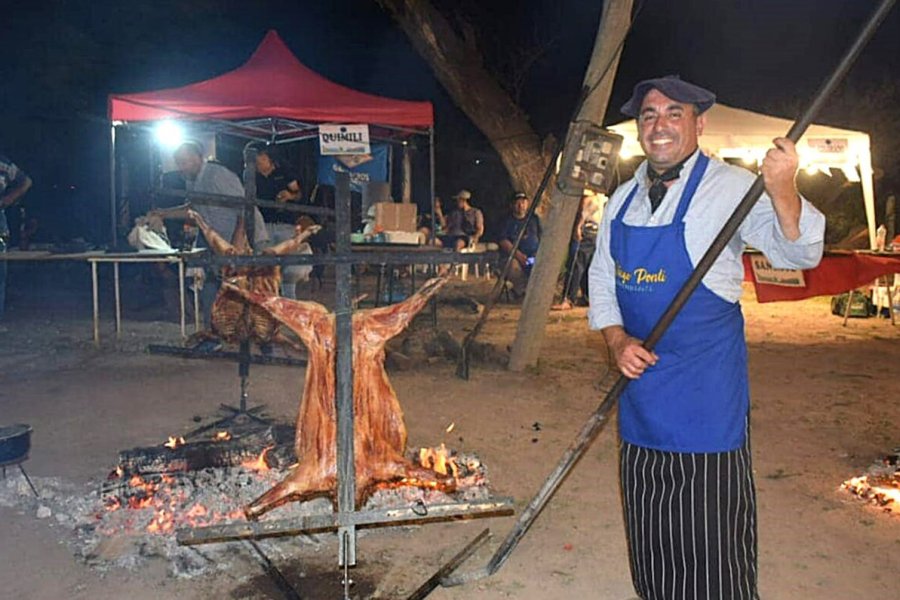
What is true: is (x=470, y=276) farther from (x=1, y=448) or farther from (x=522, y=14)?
(x=1, y=448)

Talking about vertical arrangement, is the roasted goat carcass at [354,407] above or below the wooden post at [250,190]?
below

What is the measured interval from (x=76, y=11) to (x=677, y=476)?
72.5 feet

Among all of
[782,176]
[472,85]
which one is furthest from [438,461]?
[472,85]

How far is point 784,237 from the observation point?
8.54 feet

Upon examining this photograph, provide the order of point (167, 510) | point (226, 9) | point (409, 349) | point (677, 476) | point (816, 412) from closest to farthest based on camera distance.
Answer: point (677, 476) → point (167, 510) → point (816, 412) → point (409, 349) → point (226, 9)

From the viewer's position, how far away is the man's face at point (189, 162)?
7.11 m

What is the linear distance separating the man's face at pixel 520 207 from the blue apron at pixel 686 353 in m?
11.3

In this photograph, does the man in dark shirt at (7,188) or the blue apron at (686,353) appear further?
the man in dark shirt at (7,188)

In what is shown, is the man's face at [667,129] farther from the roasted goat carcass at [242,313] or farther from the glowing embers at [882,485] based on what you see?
the roasted goat carcass at [242,313]

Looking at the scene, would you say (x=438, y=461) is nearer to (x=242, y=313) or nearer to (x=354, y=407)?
(x=354, y=407)

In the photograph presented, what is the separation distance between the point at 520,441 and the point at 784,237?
3903 mm

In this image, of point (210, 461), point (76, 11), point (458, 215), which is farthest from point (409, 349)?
point (76, 11)

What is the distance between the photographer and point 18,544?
4336 mm

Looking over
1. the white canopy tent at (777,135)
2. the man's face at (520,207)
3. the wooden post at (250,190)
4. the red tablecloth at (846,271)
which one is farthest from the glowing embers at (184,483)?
the white canopy tent at (777,135)
